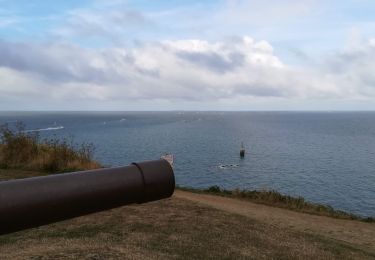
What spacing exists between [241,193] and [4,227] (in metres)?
17.0

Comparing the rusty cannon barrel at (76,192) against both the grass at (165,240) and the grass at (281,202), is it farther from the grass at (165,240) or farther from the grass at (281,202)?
the grass at (281,202)

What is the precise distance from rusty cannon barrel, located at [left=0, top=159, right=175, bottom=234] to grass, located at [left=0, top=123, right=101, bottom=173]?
51.1 feet

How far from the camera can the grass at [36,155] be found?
18188 millimetres

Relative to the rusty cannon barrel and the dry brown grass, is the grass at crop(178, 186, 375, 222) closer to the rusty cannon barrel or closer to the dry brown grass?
the dry brown grass

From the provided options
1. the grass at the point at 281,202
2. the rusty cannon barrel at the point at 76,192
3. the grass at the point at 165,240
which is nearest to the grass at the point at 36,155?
the grass at the point at 281,202

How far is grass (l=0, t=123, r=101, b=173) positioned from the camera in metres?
18.2

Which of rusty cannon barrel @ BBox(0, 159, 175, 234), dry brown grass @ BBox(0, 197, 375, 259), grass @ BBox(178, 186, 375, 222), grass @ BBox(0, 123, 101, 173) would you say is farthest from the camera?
grass @ BBox(0, 123, 101, 173)

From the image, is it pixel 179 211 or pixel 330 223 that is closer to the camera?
pixel 179 211

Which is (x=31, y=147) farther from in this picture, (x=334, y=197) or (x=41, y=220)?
(x=334, y=197)

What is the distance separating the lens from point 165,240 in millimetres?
8258

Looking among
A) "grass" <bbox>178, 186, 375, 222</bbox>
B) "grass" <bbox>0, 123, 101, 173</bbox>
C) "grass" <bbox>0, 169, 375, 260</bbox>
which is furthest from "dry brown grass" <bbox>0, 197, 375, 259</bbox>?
"grass" <bbox>0, 123, 101, 173</bbox>

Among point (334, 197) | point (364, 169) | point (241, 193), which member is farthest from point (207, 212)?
point (364, 169)

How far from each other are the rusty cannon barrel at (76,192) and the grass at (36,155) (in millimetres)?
15585

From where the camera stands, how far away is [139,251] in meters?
7.30
